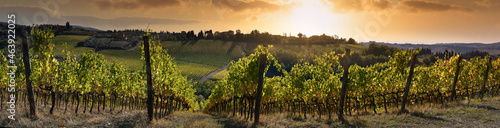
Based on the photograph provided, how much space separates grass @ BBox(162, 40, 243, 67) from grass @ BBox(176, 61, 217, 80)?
315 inches

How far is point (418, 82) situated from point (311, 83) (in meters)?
10.8

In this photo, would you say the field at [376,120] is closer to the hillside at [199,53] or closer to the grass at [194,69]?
the hillside at [199,53]

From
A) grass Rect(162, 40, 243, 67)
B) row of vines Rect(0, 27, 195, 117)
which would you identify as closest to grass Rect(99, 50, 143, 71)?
grass Rect(162, 40, 243, 67)

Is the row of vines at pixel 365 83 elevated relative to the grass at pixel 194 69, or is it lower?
elevated

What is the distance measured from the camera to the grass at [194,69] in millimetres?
126731

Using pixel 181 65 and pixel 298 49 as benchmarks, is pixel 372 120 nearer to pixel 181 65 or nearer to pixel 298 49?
pixel 181 65

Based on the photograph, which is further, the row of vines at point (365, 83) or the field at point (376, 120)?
the row of vines at point (365, 83)

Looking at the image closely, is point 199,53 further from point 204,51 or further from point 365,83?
point 365,83

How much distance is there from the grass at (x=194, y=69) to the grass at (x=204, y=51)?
7.99 m

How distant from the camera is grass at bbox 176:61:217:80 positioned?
127m

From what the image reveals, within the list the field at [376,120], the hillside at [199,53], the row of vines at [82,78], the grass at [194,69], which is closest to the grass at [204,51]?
the hillside at [199,53]

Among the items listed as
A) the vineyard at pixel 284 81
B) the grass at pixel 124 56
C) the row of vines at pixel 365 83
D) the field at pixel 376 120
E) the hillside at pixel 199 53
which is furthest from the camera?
the grass at pixel 124 56

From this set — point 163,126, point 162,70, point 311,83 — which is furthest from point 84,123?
point 311,83

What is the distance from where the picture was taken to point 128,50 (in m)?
172
